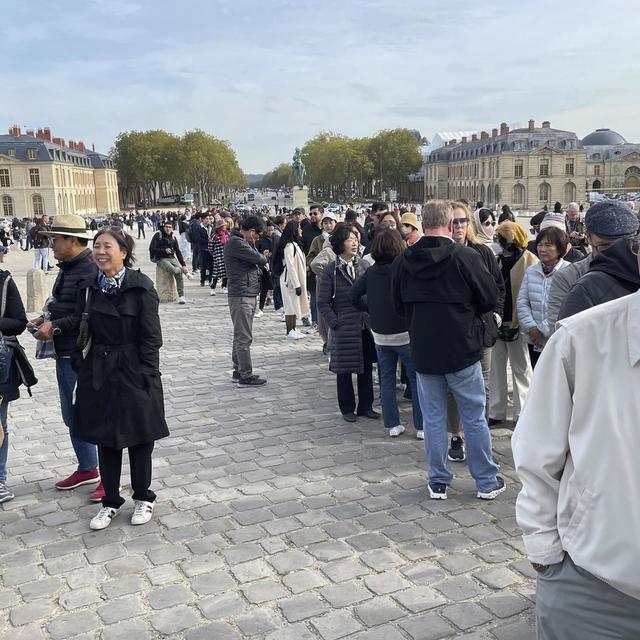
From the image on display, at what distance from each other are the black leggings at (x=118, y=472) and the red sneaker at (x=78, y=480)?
78cm

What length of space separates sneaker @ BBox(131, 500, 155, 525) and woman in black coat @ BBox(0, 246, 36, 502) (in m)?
1.15

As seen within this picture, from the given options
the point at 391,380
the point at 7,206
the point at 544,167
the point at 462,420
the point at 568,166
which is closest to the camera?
the point at 462,420

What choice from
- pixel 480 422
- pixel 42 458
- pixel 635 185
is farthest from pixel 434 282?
pixel 635 185

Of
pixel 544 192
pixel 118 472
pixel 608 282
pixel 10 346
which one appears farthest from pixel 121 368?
pixel 544 192

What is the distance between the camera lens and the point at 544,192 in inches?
3952

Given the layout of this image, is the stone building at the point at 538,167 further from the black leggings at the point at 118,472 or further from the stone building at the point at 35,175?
the black leggings at the point at 118,472

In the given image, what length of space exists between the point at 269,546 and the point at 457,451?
6.61 ft

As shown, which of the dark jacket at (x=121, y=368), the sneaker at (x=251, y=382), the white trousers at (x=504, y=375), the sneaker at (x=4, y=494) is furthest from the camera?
the sneaker at (x=251, y=382)

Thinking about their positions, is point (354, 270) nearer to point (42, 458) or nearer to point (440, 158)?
point (42, 458)

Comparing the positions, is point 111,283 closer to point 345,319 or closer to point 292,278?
point 345,319

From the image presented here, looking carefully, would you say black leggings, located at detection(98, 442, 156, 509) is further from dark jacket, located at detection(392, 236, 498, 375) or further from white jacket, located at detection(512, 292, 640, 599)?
white jacket, located at detection(512, 292, 640, 599)

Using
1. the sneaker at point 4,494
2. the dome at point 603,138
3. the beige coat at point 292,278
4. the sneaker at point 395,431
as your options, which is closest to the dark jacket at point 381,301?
the sneaker at point 395,431

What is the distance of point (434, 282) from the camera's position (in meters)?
4.73

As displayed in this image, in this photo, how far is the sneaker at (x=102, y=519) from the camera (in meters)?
4.79
